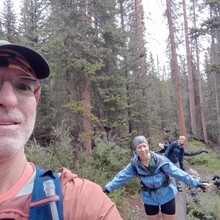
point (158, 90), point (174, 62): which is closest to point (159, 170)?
point (174, 62)

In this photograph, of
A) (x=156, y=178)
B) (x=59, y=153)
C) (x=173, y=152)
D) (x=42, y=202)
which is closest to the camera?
(x=42, y=202)

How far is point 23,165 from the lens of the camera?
1.63m

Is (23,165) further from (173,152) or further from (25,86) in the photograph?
(173,152)

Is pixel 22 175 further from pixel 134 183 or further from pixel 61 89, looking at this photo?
pixel 61 89

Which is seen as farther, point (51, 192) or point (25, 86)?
point (25, 86)

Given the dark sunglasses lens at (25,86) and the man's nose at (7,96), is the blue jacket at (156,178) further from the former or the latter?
the man's nose at (7,96)

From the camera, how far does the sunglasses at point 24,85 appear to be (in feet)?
5.22

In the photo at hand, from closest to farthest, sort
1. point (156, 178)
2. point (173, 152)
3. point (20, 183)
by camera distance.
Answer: point (20, 183), point (156, 178), point (173, 152)

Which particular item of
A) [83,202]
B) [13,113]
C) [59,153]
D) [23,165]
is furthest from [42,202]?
[59,153]

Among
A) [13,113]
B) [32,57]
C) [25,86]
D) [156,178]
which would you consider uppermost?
[32,57]

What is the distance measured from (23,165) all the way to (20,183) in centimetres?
14

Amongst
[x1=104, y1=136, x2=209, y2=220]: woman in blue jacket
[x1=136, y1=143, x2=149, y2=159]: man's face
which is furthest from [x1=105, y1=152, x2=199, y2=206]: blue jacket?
[x1=136, y1=143, x2=149, y2=159]: man's face

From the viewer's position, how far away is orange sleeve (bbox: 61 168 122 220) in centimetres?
133

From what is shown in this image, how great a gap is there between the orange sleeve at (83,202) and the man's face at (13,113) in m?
0.32
